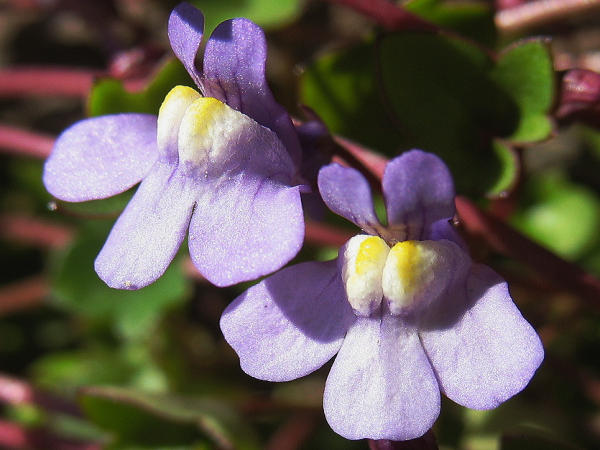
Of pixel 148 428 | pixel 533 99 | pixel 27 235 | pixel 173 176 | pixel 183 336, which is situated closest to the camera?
pixel 173 176

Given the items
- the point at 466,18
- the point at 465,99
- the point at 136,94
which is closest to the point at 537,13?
the point at 466,18

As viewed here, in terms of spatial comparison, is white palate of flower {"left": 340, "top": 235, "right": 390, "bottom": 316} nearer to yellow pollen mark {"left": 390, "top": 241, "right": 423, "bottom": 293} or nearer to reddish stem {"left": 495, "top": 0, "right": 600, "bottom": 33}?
yellow pollen mark {"left": 390, "top": 241, "right": 423, "bottom": 293}

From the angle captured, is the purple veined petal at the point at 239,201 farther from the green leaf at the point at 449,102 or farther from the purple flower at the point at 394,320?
the green leaf at the point at 449,102

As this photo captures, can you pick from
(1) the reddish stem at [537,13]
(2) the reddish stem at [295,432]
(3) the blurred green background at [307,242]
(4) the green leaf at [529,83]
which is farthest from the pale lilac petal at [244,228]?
(2) the reddish stem at [295,432]

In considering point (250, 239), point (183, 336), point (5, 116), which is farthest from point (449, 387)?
point (5, 116)

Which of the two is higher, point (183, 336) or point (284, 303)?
point (284, 303)

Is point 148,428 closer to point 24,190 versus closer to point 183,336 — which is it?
point 183,336

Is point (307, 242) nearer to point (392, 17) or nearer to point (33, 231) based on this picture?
point (392, 17)
